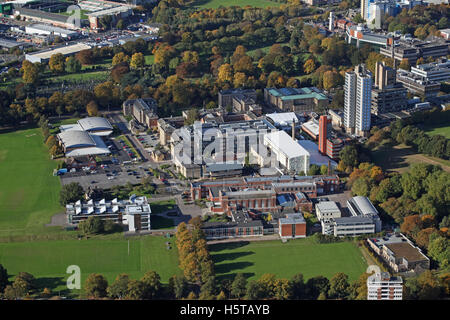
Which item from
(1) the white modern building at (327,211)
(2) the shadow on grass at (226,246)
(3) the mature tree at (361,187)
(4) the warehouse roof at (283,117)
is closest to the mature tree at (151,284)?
(2) the shadow on grass at (226,246)

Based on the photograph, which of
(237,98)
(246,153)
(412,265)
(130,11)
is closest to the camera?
(412,265)

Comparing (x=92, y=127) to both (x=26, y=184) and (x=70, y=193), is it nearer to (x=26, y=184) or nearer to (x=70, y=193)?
(x=26, y=184)

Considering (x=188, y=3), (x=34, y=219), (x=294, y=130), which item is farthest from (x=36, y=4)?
(x=34, y=219)

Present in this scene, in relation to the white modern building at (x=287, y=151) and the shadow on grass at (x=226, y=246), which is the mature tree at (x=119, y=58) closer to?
the white modern building at (x=287, y=151)

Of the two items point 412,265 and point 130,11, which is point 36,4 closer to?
point 130,11

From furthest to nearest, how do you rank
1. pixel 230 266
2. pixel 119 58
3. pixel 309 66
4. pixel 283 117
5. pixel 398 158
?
pixel 119 58, pixel 309 66, pixel 283 117, pixel 398 158, pixel 230 266

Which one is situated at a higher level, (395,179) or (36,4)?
(36,4)

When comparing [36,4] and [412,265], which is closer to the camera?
[412,265]

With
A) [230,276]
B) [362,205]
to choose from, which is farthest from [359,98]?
[230,276]
